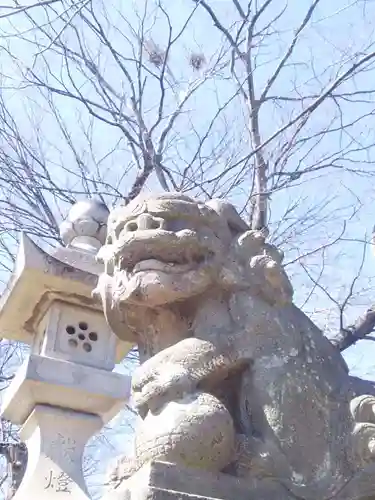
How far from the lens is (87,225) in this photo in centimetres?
355

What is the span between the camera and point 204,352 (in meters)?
1.87

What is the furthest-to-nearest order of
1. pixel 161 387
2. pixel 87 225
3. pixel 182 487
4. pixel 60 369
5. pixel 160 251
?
1. pixel 87 225
2. pixel 60 369
3. pixel 160 251
4. pixel 161 387
5. pixel 182 487

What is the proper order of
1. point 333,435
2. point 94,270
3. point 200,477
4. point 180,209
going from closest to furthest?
point 200,477 < point 333,435 < point 180,209 < point 94,270

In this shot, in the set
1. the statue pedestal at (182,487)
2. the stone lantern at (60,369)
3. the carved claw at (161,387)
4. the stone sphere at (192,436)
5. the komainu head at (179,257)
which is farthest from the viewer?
the stone lantern at (60,369)

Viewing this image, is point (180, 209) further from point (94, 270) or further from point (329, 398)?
point (94, 270)

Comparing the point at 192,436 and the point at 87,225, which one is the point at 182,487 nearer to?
the point at 192,436

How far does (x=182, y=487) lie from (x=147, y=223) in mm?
782

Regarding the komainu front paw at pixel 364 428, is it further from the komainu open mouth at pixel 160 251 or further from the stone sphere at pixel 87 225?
the stone sphere at pixel 87 225

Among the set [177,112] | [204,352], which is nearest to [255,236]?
[204,352]

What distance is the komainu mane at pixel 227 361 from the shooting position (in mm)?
1732

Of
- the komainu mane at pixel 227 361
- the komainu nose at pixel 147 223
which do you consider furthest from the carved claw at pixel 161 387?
the komainu nose at pixel 147 223

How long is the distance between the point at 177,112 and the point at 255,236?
14.6ft

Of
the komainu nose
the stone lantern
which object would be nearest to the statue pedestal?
the komainu nose

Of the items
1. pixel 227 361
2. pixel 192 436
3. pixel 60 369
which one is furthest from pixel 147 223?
pixel 60 369
